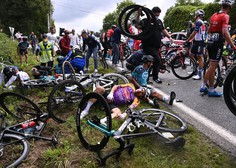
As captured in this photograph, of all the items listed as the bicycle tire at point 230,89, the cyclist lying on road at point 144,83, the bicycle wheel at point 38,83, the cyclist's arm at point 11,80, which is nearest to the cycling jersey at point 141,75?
the cyclist lying on road at point 144,83

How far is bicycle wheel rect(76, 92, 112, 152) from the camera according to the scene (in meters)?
2.90

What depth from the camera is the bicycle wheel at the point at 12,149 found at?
300cm

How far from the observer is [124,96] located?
4.75 metres

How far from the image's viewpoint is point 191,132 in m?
3.72

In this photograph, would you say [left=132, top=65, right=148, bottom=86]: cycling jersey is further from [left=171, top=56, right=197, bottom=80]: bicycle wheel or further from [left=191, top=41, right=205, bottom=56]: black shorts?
→ [left=191, top=41, right=205, bottom=56]: black shorts

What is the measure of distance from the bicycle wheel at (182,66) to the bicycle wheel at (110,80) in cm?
253

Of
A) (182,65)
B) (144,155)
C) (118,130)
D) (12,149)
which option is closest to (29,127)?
(12,149)

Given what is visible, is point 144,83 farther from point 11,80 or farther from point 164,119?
point 11,80

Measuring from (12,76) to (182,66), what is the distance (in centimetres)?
533

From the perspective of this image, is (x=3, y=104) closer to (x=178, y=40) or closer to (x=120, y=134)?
(x=120, y=134)

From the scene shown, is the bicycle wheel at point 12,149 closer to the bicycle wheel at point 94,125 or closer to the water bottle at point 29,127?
the water bottle at point 29,127

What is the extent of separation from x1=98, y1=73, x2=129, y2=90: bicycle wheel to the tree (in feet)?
132

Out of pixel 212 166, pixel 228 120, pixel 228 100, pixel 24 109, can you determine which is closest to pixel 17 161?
pixel 24 109

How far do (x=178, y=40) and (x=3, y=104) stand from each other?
43.7 ft
